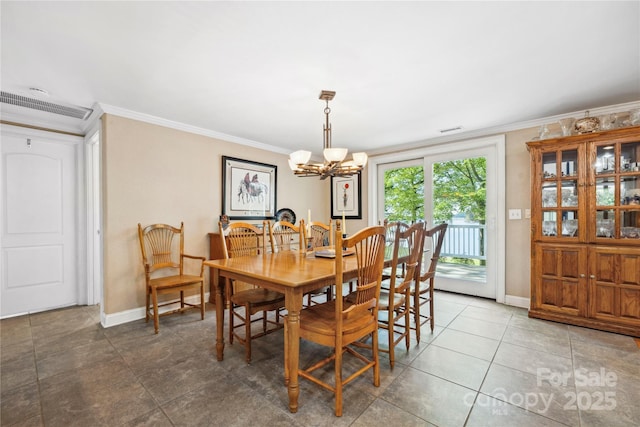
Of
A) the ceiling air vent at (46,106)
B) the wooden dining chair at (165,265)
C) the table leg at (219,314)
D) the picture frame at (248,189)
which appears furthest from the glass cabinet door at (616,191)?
the ceiling air vent at (46,106)

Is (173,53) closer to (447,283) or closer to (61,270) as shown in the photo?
(61,270)

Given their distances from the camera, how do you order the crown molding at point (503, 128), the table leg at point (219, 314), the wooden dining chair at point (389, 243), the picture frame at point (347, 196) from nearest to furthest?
1. the table leg at point (219, 314)
2. the wooden dining chair at point (389, 243)
3. the crown molding at point (503, 128)
4. the picture frame at point (347, 196)

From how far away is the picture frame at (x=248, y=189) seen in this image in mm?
3916

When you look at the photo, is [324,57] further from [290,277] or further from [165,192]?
[165,192]

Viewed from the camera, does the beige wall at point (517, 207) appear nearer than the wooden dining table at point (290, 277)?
No

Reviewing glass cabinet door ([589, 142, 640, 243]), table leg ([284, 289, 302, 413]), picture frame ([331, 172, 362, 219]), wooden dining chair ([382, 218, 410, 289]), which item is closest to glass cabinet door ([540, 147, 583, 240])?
glass cabinet door ([589, 142, 640, 243])

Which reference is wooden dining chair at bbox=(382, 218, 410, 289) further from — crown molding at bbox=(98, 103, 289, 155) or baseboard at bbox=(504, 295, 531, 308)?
crown molding at bbox=(98, 103, 289, 155)

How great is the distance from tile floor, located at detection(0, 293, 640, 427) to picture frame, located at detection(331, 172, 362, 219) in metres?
2.65

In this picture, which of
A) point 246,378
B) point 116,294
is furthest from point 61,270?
point 246,378

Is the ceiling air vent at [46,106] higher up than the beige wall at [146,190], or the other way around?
the ceiling air vent at [46,106]

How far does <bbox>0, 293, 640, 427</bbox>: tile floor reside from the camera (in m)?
1.57

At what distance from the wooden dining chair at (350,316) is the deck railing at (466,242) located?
2.71 meters

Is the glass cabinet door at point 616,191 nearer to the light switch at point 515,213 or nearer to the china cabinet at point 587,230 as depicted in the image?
the china cabinet at point 587,230

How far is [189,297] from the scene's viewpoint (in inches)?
137
